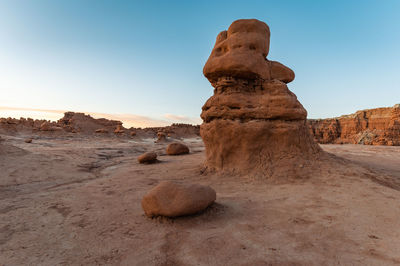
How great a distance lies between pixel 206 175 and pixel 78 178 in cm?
362

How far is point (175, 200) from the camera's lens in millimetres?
2658

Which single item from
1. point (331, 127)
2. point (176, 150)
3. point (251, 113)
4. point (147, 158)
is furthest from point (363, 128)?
point (147, 158)

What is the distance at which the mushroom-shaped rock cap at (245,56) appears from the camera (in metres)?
5.29

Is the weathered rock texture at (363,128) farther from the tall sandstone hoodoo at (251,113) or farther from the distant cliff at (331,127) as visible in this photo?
the tall sandstone hoodoo at (251,113)

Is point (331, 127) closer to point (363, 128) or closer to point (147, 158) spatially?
point (363, 128)

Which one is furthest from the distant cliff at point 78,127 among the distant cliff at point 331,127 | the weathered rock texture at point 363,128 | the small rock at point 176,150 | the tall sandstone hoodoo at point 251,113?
the tall sandstone hoodoo at point 251,113

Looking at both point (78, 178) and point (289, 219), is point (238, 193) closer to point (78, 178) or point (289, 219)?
point (289, 219)

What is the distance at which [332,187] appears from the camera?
3.81 meters

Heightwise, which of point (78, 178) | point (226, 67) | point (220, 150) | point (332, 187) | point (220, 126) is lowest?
point (78, 178)

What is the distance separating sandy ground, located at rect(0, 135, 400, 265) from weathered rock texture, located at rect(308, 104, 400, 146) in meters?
21.4

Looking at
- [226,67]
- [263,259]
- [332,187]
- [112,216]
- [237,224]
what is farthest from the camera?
[226,67]

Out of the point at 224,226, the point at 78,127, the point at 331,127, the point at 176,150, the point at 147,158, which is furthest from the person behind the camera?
the point at 331,127

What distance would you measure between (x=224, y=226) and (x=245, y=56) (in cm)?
434

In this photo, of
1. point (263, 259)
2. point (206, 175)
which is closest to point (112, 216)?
point (263, 259)
